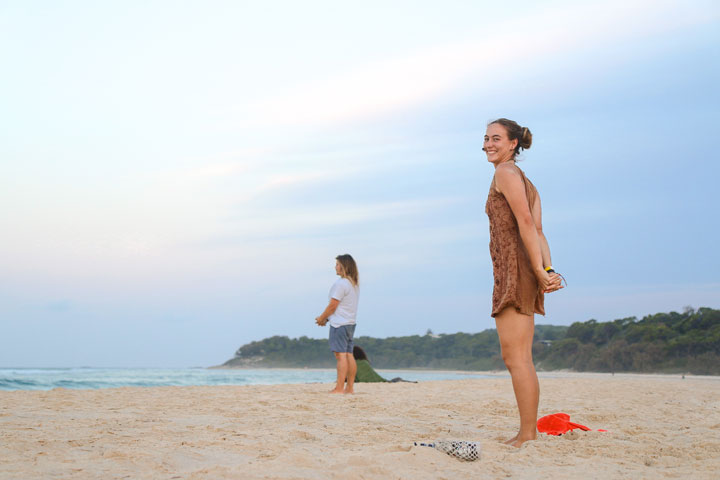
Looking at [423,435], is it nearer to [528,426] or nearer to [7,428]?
[528,426]

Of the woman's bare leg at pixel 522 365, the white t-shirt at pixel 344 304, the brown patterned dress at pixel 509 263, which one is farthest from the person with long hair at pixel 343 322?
the woman's bare leg at pixel 522 365

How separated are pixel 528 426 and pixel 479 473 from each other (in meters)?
1.02

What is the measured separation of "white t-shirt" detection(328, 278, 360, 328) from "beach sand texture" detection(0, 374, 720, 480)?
6.16ft

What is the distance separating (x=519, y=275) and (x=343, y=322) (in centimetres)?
455

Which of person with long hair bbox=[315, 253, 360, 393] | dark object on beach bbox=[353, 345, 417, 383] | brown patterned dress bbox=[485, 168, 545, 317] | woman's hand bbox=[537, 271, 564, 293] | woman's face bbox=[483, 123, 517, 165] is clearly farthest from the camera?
dark object on beach bbox=[353, 345, 417, 383]

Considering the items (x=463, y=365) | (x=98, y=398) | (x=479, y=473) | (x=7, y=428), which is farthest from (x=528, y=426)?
(x=463, y=365)

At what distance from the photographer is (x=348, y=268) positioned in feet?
27.5

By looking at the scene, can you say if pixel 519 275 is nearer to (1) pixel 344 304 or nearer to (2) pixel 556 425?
(2) pixel 556 425

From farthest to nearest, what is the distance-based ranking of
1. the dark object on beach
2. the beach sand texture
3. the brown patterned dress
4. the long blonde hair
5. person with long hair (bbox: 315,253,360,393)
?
1. the dark object on beach
2. the long blonde hair
3. person with long hair (bbox: 315,253,360,393)
4. the brown patterned dress
5. the beach sand texture

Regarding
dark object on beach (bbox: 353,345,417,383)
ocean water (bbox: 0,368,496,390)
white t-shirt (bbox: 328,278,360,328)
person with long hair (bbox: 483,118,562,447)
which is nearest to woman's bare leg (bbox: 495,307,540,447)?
person with long hair (bbox: 483,118,562,447)

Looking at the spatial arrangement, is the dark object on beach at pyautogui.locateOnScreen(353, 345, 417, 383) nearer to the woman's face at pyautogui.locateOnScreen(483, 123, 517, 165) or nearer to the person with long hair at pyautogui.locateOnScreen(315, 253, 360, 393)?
the person with long hair at pyautogui.locateOnScreen(315, 253, 360, 393)

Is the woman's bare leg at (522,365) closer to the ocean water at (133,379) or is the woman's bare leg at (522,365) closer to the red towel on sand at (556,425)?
the red towel on sand at (556,425)

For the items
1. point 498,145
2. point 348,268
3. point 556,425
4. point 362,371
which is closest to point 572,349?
point 362,371

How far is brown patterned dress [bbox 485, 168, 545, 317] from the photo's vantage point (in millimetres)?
3834
